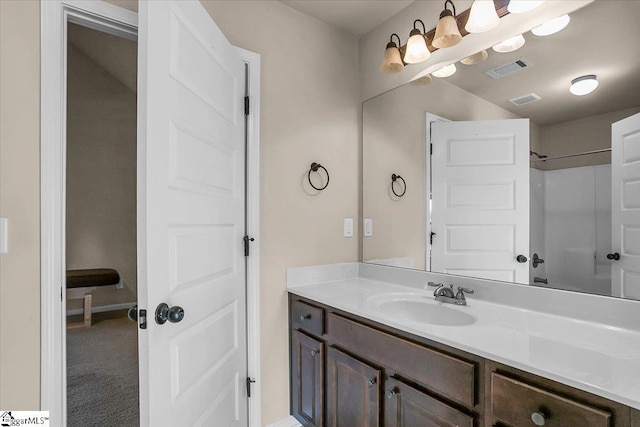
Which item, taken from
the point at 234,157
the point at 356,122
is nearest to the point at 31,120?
the point at 234,157

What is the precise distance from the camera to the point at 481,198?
1.65 metres

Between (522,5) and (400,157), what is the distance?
926 millimetres

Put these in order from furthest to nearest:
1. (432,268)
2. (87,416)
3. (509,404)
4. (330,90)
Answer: (330,90), (87,416), (432,268), (509,404)

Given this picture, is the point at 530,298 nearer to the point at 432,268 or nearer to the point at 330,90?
the point at 432,268

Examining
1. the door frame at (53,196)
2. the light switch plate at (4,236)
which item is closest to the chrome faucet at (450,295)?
the door frame at (53,196)

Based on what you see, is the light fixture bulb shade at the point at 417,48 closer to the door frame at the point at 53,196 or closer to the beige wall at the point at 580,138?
the beige wall at the point at 580,138

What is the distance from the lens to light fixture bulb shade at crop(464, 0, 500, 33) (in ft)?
4.75

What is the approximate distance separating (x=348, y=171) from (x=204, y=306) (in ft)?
4.20

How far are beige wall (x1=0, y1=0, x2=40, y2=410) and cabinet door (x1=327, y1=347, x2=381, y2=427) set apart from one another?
1.16 metres

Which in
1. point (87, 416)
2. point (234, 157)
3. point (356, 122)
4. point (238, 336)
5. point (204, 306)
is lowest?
point (87, 416)

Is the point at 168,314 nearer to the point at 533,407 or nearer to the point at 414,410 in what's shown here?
the point at 414,410

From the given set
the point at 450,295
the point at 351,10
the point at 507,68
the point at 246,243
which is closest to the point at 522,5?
the point at 507,68

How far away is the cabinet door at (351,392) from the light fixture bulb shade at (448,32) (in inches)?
62.0

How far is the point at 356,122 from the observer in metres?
2.27
